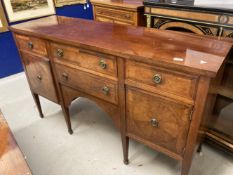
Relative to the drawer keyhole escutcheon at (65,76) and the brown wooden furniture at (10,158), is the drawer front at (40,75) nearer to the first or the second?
the drawer keyhole escutcheon at (65,76)

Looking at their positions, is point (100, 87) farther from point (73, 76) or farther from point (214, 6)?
point (214, 6)

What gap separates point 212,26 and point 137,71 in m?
0.63

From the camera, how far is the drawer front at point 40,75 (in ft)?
4.93

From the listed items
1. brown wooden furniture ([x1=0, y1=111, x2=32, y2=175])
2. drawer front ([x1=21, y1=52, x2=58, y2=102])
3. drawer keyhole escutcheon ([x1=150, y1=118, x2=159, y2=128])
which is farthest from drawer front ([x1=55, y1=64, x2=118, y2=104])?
brown wooden furniture ([x1=0, y1=111, x2=32, y2=175])

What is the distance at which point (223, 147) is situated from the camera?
143cm

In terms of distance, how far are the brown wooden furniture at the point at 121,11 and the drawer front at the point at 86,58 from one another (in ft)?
2.61

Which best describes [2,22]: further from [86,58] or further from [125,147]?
[125,147]

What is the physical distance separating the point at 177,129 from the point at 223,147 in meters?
0.62

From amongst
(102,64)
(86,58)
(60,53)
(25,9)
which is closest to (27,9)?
(25,9)

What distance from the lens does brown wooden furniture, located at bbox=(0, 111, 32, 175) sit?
2.73 ft

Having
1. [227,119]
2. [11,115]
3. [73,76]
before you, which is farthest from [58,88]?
[227,119]

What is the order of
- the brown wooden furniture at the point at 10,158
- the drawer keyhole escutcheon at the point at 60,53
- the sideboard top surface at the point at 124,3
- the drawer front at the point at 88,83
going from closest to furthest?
the brown wooden furniture at the point at 10,158
the drawer front at the point at 88,83
the drawer keyhole escutcheon at the point at 60,53
the sideboard top surface at the point at 124,3

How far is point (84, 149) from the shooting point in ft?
5.33

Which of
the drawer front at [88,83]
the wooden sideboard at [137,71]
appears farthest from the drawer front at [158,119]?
the drawer front at [88,83]
